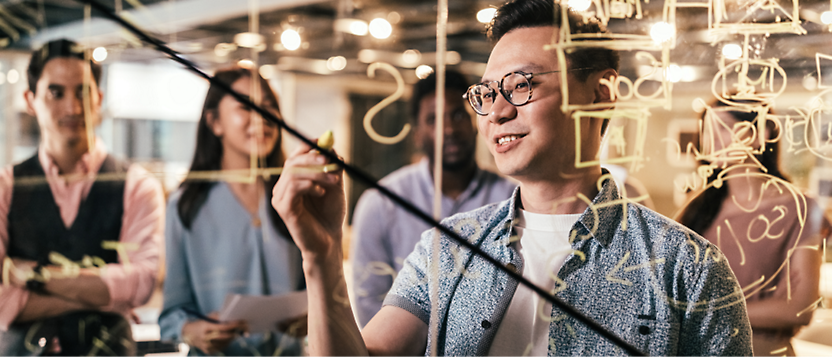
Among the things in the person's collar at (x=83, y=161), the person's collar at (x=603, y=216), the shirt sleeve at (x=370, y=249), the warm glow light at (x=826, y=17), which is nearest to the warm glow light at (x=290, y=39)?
the shirt sleeve at (x=370, y=249)

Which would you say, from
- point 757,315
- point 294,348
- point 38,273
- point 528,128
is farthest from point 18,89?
point 757,315

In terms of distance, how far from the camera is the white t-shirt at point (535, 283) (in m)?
0.83

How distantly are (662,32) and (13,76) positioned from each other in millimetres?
1305

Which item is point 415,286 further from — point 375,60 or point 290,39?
point 290,39

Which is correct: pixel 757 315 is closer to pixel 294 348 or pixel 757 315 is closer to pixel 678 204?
pixel 678 204

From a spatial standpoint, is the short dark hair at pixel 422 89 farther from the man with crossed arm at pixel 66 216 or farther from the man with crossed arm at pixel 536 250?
the man with crossed arm at pixel 66 216

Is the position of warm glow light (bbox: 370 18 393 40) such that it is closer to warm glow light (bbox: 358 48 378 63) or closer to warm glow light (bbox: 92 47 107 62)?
warm glow light (bbox: 358 48 378 63)

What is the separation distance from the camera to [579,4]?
874mm

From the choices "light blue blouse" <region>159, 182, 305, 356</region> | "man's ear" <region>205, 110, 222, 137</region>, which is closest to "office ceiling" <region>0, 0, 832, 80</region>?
"man's ear" <region>205, 110, 222, 137</region>

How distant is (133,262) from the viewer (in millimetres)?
1127

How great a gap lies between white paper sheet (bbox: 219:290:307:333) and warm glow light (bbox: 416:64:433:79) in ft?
1.67

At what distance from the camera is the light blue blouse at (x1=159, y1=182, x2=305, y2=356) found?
113cm

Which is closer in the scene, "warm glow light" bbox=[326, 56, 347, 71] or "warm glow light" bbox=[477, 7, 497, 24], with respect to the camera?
"warm glow light" bbox=[477, 7, 497, 24]

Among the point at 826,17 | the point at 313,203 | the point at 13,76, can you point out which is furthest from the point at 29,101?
the point at 826,17
